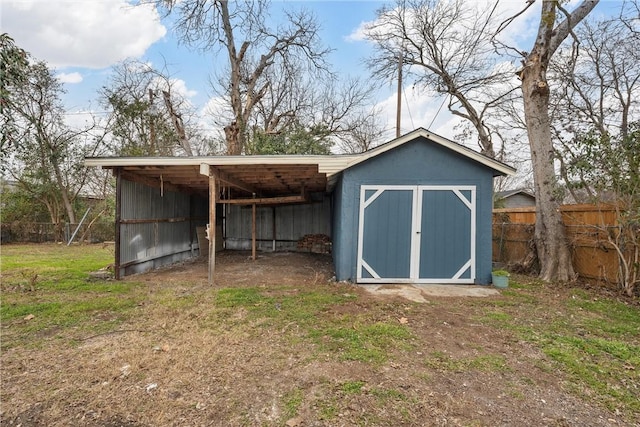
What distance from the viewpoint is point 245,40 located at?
1252 centimetres

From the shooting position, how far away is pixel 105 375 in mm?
2457

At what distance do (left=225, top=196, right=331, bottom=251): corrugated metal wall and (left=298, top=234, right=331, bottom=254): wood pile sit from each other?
22cm

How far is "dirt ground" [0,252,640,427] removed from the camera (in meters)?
1.97

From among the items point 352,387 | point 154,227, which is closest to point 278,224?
point 154,227

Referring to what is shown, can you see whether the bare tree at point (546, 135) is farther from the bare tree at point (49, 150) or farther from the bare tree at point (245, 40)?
the bare tree at point (49, 150)

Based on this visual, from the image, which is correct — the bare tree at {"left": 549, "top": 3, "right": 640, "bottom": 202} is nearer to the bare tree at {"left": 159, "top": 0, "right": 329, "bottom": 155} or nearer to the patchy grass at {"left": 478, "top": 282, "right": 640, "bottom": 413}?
the patchy grass at {"left": 478, "top": 282, "right": 640, "bottom": 413}

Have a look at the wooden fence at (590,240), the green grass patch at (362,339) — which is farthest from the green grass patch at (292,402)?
the wooden fence at (590,240)

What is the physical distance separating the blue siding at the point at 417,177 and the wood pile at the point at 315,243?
4.60 meters

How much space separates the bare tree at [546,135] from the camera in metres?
5.82

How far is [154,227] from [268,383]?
6.08 meters

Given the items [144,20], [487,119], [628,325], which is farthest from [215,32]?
[628,325]

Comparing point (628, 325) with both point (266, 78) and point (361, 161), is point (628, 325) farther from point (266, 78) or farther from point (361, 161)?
point (266, 78)

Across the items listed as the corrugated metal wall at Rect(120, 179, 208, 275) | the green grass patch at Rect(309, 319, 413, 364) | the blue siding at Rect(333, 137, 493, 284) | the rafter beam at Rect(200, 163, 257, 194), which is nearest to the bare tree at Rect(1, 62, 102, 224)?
the corrugated metal wall at Rect(120, 179, 208, 275)

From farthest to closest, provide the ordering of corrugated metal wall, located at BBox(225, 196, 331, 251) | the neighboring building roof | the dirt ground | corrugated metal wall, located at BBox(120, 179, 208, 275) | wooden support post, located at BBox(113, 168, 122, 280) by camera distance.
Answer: corrugated metal wall, located at BBox(225, 196, 331, 251) < corrugated metal wall, located at BBox(120, 179, 208, 275) < wooden support post, located at BBox(113, 168, 122, 280) < the neighboring building roof < the dirt ground
